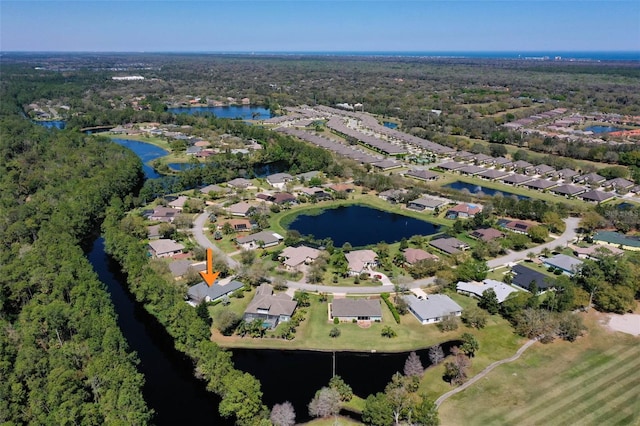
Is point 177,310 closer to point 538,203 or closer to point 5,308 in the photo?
point 5,308

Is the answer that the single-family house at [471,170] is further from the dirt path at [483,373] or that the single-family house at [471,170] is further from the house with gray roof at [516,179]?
the dirt path at [483,373]

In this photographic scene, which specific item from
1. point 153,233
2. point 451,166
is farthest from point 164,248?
point 451,166

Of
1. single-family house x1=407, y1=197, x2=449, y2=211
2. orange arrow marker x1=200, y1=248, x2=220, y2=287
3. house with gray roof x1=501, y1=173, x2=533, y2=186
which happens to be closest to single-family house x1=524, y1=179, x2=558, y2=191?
house with gray roof x1=501, y1=173, x2=533, y2=186

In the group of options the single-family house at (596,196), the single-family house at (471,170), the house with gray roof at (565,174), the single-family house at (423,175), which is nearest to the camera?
the single-family house at (596,196)

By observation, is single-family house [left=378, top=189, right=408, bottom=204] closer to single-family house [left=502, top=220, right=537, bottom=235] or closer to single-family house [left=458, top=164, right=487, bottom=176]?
single-family house [left=502, top=220, right=537, bottom=235]

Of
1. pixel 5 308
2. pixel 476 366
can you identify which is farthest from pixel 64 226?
pixel 476 366

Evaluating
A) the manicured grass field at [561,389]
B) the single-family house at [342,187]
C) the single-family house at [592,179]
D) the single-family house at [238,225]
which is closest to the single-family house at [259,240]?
the single-family house at [238,225]

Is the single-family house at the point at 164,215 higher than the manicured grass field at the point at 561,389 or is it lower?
higher
